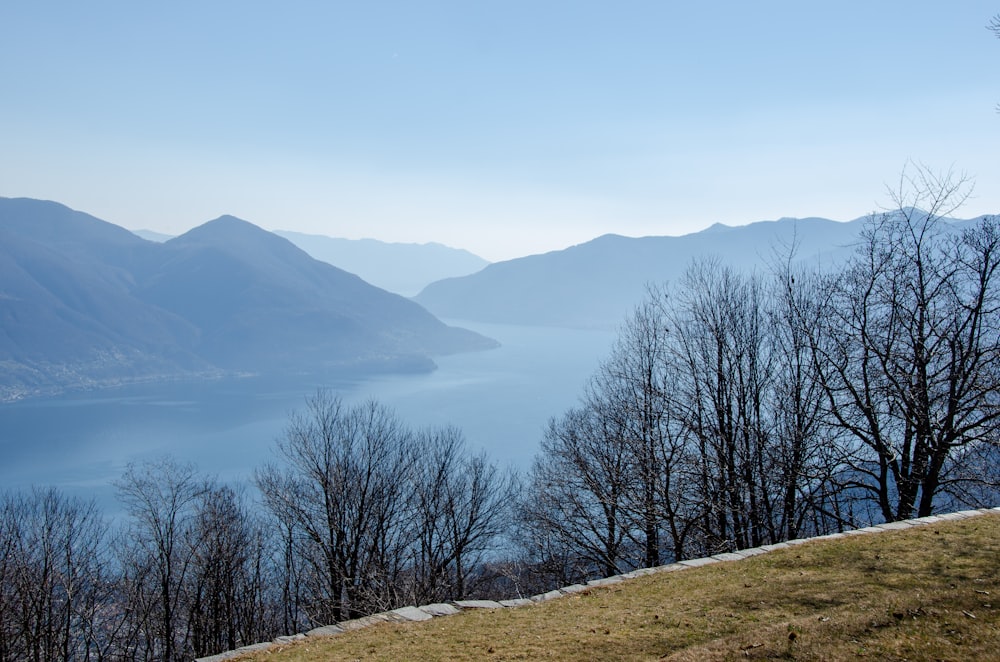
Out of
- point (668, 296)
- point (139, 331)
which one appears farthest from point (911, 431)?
point (139, 331)

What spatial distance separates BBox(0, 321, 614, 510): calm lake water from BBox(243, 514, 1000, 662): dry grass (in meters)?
54.5

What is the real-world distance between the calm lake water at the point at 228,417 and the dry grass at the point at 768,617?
54505 millimetres

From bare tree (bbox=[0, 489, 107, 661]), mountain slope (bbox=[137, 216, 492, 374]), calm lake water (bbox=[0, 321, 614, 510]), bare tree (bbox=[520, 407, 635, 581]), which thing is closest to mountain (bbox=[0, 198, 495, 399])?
mountain slope (bbox=[137, 216, 492, 374])

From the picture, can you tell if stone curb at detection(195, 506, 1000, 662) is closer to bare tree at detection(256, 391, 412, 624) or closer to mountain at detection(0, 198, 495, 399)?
bare tree at detection(256, 391, 412, 624)

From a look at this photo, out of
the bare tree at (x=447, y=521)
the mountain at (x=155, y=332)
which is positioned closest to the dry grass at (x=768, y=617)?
the bare tree at (x=447, y=521)

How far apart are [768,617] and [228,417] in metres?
107

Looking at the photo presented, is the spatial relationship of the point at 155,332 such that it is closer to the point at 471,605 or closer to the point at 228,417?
the point at 228,417

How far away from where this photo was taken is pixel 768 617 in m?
5.81

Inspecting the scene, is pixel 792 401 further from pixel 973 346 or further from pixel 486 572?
pixel 486 572

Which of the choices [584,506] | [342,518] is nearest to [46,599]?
[342,518]

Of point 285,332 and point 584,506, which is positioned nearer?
point 584,506

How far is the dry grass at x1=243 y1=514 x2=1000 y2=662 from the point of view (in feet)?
16.5

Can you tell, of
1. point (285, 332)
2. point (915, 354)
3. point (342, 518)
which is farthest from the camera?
point (285, 332)

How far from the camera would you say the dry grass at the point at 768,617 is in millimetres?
5016
